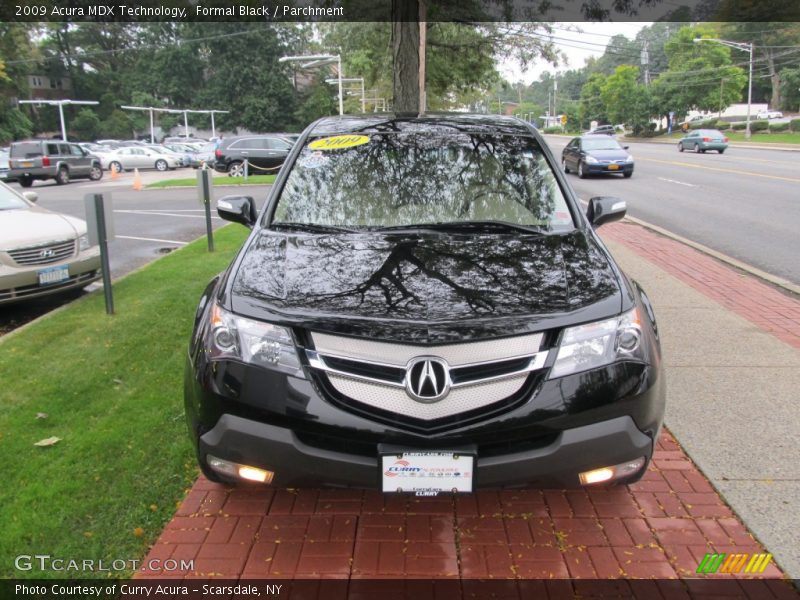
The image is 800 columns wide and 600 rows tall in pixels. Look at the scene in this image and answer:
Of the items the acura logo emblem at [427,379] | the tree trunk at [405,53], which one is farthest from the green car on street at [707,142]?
the acura logo emblem at [427,379]

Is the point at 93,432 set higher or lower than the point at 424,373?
lower

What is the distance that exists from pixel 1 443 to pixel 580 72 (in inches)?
6348

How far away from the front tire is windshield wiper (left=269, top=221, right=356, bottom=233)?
27966mm

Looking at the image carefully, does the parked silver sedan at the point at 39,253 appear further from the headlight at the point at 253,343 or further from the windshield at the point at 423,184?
the headlight at the point at 253,343

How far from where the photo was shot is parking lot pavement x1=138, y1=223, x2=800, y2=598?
267cm

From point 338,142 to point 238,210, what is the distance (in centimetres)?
75

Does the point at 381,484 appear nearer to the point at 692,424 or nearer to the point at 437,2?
the point at 692,424

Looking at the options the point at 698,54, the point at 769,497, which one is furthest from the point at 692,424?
the point at 698,54

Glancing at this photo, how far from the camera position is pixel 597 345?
2570 mm

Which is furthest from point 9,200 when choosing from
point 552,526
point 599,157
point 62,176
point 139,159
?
point 139,159

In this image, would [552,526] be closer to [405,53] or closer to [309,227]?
[309,227]

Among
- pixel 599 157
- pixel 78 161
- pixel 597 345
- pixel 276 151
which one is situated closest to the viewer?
pixel 597 345

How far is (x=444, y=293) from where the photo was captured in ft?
8.79

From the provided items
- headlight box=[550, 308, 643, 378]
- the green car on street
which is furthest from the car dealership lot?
the green car on street
